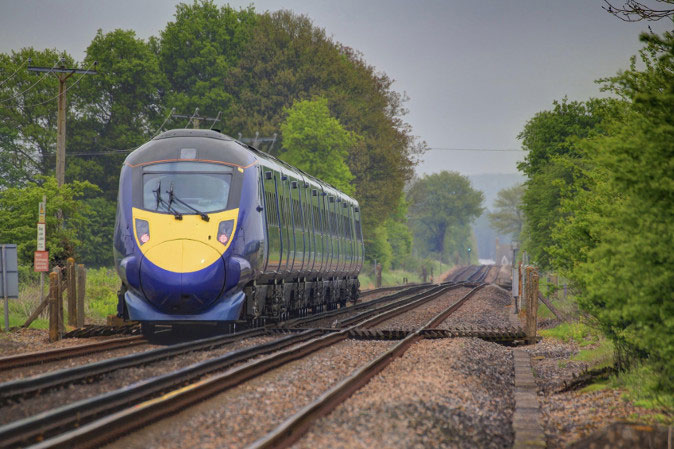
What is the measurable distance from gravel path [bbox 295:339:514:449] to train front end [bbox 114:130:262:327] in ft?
12.4

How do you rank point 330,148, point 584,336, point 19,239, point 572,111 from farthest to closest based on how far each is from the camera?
1. point 330,148
2. point 572,111
3. point 19,239
4. point 584,336

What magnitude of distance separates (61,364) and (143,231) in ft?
11.8

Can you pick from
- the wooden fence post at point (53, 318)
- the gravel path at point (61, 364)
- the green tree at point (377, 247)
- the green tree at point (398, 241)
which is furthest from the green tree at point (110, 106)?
the gravel path at point (61, 364)

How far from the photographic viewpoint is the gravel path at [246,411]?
7156 mm

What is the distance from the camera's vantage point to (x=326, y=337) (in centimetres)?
1557

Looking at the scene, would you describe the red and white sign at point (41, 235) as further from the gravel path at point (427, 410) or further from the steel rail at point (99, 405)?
the gravel path at point (427, 410)

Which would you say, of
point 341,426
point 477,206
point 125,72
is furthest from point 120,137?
point 477,206

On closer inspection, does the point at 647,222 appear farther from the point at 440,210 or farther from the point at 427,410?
the point at 440,210

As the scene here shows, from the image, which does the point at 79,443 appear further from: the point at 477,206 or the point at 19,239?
the point at 477,206

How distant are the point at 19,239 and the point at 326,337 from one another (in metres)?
12.0

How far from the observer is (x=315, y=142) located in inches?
1934

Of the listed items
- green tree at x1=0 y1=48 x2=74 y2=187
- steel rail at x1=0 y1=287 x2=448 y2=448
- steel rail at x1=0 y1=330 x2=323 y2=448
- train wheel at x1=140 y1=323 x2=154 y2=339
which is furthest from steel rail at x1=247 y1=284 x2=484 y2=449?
green tree at x1=0 y1=48 x2=74 y2=187

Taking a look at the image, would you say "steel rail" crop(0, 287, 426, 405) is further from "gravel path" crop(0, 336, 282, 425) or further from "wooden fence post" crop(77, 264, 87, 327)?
"wooden fence post" crop(77, 264, 87, 327)

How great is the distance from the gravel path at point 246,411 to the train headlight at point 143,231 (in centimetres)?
396
